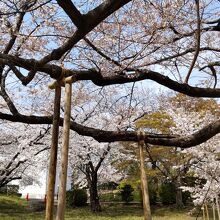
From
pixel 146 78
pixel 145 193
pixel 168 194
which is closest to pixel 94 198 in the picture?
pixel 168 194

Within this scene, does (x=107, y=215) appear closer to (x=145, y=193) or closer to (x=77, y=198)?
(x=77, y=198)

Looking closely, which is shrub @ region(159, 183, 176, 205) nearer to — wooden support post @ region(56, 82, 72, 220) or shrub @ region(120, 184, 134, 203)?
shrub @ region(120, 184, 134, 203)

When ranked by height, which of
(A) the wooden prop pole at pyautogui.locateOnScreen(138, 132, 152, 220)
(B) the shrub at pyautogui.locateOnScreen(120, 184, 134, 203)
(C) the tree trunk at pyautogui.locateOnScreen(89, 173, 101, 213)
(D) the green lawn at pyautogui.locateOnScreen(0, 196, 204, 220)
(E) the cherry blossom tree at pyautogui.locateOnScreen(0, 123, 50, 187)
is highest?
(E) the cherry blossom tree at pyautogui.locateOnScreen(0, 123, 50, 187)

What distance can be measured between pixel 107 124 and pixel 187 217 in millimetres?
4927

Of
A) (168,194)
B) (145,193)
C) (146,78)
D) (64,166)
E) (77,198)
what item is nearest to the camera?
(64,166)

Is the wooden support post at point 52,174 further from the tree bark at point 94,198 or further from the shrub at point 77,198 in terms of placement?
the shrub at point 77,198

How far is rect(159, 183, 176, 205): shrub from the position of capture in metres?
19.1

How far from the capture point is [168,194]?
19.1m

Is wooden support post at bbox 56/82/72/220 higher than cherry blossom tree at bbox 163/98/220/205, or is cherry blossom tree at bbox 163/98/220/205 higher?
cherry blossom tree at bbox 163/98/220/205

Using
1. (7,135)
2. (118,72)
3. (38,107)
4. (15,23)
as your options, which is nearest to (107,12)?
(118,72)

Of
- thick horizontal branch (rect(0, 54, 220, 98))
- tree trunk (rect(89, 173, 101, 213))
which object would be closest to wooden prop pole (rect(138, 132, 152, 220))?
thick horizontal branch (rect(0, 54, 220, 98))

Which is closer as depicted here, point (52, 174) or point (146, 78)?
point (52, 174)

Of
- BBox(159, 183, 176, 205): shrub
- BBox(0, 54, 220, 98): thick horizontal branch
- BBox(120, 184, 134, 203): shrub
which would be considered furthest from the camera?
BBox(120, 184, 134, 203): shrub

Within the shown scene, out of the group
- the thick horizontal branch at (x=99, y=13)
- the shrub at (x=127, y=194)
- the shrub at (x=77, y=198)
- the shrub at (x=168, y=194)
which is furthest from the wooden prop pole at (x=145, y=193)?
the shrub at (x=127, y=194)
